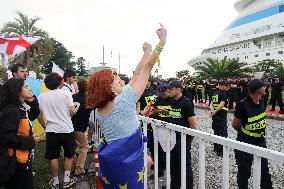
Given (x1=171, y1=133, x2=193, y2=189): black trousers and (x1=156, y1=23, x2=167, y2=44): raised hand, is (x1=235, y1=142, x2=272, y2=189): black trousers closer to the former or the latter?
(x1=171, y1=133, x2=193, y2=189): black trousers

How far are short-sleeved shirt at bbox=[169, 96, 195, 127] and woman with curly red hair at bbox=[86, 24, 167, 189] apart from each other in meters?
2.11

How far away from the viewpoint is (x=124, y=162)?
8.02 feet

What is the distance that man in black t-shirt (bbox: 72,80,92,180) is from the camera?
5484mm

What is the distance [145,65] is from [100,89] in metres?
0.40

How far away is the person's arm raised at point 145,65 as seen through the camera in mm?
2500

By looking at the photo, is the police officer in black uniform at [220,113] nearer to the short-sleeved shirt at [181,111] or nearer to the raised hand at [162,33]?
the short-sleeved shirt at [181,111]

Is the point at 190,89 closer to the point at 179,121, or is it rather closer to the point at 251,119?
the point at 179,121

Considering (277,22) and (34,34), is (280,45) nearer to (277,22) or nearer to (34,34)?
(277,22)

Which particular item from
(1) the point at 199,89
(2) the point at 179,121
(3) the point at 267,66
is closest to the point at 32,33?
(1) the point at 199,89

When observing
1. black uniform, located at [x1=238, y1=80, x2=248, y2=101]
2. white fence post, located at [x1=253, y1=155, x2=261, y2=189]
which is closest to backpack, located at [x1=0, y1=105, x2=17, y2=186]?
white fence post, located at [x1=253, y1=155, x2=261, y2=189]

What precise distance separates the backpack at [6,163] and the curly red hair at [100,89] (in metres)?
0.98

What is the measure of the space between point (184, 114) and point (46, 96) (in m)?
2.04

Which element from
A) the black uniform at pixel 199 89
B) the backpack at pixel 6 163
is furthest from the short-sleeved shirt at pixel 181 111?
the black uniform at pixel 199 89

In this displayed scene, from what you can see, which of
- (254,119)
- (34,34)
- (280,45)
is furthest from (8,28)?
(280,45)
